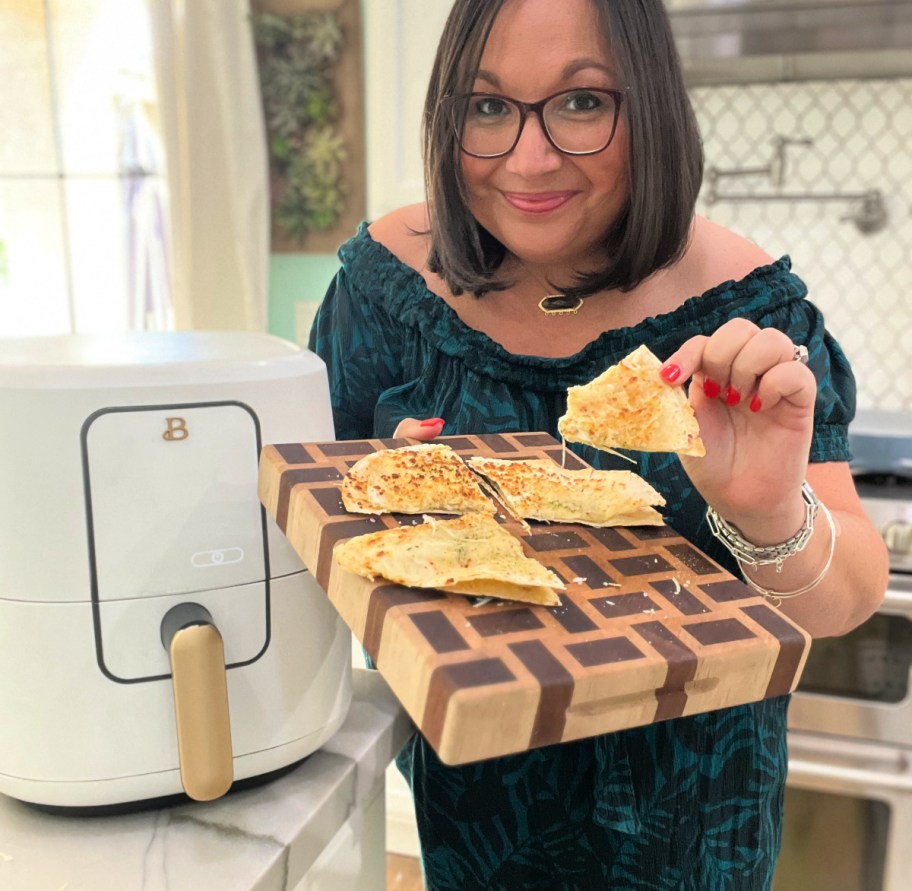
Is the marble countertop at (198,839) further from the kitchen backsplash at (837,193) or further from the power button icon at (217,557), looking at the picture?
the kitchen backsplash at (837,193)

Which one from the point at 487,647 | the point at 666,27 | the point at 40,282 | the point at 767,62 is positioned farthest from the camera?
the point at 40,282

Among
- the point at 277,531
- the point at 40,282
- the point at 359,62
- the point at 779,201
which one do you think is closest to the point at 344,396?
the point at 277,531

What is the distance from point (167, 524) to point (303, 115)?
7.31 ft

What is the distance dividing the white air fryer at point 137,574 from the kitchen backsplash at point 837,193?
186 centimetres

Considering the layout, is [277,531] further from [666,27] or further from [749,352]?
[666,27]

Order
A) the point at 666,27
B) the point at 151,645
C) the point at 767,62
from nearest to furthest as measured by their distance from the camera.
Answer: the point at 151,645
the point at 666,27
the point at 767,62

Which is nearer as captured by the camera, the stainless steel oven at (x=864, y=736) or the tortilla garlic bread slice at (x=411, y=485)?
the tortilla garlic bread slice at (x=411, y=485)

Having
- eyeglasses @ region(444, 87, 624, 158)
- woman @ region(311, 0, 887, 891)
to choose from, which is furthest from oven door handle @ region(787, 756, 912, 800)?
eyeglasses @ region(444, 87, 624, 158)

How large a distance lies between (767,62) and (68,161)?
65.4 inches

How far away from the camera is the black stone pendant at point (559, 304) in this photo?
1.02 meters

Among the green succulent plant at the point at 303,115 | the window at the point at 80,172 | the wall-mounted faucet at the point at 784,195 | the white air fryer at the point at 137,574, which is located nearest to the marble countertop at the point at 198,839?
the white air fryer at the point at 137,574

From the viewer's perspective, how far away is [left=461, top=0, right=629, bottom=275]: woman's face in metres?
0.87

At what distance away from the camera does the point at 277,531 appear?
2.23 feet

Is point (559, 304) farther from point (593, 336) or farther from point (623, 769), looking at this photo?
point (623, 769)
